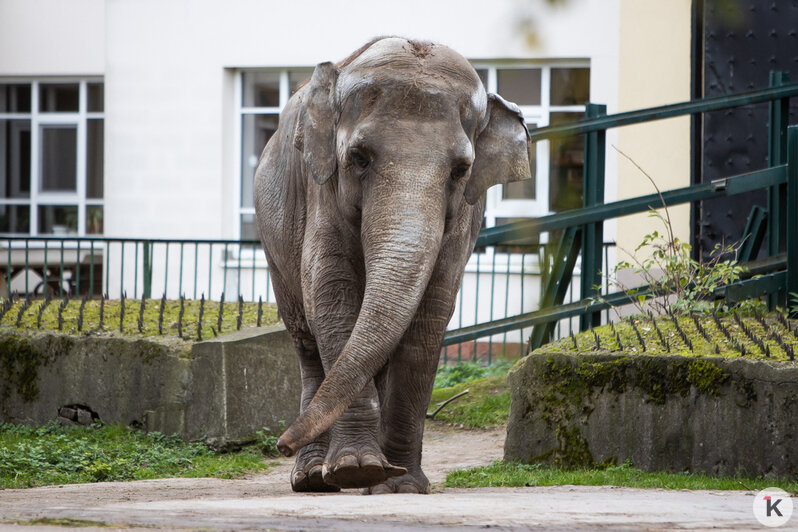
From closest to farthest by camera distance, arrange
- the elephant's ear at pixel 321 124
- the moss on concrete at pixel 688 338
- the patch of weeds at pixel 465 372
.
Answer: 1. the elephant's ear at pixel 321 124
2. the moss on concrete at pixel 688 338
3. the patch of weeds at pixel 465 372

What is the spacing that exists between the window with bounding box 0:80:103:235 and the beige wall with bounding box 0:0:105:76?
1.52ft

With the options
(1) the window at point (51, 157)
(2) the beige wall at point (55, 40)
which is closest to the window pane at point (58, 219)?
(1) the window at point (51, 157)

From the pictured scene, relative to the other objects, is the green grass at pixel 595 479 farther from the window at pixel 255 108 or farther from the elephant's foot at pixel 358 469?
the window at pixel 255 108

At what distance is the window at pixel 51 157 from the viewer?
810 inches

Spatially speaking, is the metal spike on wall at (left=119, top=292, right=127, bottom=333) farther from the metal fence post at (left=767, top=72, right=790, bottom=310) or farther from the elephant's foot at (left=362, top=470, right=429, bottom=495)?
the metal fence post at (left=767, top=72, right=790, bottom=310)

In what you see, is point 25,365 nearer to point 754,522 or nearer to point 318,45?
point 754,522

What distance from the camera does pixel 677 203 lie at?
8750 millimetres

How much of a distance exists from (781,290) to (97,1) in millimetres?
15084

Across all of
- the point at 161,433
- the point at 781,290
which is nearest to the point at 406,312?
the point at 161,433

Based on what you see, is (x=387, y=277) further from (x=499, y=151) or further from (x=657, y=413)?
(x=657, y=413)

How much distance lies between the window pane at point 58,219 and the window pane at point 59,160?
1.98 ft

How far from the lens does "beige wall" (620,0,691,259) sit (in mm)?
13664

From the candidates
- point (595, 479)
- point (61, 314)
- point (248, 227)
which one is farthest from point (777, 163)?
point (248, 227)

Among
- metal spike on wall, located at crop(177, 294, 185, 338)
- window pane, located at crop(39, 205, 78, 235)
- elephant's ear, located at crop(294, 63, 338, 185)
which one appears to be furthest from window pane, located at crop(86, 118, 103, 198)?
elephant's ear, located at crop(294, 63, 338, 185)
